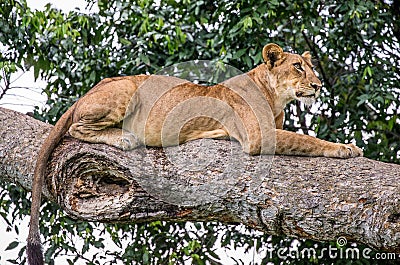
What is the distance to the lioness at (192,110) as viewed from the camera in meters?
3.89

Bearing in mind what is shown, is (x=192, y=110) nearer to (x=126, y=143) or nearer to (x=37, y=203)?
(x=126, y=143)

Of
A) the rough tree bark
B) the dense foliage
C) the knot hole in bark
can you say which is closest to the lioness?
the rough tree bark

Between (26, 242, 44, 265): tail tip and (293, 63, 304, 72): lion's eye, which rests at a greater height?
(293, 63, 304, 72): lion's eye

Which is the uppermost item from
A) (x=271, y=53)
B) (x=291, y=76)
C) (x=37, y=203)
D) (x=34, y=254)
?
(x=271, y=53)

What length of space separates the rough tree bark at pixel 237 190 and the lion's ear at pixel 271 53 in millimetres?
610

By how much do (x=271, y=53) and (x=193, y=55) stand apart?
177 cm

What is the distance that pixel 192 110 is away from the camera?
4227 millimetres

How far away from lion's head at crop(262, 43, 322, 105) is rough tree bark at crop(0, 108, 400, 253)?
50cm

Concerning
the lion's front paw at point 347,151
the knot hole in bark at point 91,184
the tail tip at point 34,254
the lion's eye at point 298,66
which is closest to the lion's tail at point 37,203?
the tail tip at point 34,254

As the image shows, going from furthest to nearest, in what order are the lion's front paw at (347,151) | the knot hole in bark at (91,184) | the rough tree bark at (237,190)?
the lion's front paw at (347,151)
the knot hole in bark at (91,184)
the rough tree bark at (237,190)

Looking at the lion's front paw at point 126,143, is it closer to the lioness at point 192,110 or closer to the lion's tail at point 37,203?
the lioness at point 192,110

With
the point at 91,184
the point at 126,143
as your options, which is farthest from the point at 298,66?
the point at 91,184

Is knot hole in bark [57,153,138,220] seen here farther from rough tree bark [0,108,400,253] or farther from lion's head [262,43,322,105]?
lion's head [262,43,322,105]

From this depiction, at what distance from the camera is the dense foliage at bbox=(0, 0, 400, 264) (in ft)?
18.1
